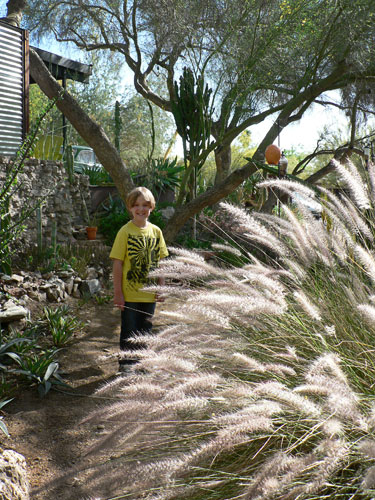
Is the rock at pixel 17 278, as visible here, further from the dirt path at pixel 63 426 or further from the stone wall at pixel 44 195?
the dirt path at pixel 63 426

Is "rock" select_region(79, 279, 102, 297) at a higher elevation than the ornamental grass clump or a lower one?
lower

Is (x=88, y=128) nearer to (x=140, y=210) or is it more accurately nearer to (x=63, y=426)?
(x=140, y=210)

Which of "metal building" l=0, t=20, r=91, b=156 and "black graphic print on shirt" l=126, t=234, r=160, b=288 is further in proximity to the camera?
"metal building" l=0, t=20, r=91, b=156

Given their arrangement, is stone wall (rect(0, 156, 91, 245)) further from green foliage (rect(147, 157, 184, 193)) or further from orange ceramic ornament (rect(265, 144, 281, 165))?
green foliage (rect(147, 157, 184, 193))

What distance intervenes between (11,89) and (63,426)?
513 centimetres

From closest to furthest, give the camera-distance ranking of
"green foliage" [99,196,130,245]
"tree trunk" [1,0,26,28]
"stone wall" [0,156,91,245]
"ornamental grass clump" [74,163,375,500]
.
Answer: "ornamental grass clump" [74,163,375,500], "stone wall" [0,156,91,245], "tree trunk" [1,0,26,28], "green foliage" [99,196,130,245]

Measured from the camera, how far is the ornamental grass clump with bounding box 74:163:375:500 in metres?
1.49

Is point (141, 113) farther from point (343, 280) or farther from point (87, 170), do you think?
point (343, 280)

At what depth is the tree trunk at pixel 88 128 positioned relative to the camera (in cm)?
757

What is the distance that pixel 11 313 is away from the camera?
4.57 m

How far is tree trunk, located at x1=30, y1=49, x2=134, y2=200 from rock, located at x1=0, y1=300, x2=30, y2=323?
11.5ft

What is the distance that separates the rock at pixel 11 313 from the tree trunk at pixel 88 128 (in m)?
3.51

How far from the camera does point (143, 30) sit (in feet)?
33.6

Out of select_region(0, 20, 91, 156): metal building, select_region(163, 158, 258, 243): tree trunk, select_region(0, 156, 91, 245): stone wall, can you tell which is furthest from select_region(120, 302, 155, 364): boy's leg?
select_region(163, 158, 258, 243): tree trunk
